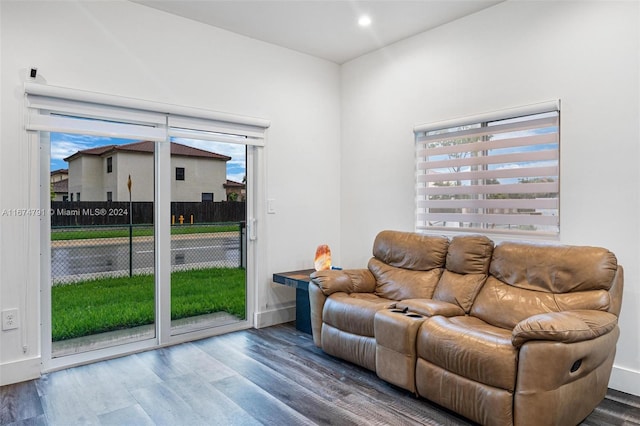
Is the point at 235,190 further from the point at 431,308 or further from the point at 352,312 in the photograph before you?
the point at 431,308

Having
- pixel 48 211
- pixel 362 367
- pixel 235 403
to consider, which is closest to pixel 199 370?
pixel 235 403

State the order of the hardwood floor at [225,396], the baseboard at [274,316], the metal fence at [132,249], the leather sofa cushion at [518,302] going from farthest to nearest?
the baseboard at [274,316], the metal fence at [132,249], the leather sofa cushion at [518,302], the hardwood floor at [225,396]

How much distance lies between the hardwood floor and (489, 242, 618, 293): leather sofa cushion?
0.77 meters

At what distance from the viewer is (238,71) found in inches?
156

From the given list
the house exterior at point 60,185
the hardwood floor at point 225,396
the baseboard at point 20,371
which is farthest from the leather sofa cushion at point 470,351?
the house exterior at point 60,185

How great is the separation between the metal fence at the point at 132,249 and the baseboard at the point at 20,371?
579 mm

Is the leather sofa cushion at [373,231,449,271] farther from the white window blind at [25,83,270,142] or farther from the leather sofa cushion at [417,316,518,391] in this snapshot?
the white window blind at [25,83,270,142]

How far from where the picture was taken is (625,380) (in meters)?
2.71

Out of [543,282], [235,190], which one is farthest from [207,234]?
[543,282]

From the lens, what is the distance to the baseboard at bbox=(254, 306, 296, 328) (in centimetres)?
411

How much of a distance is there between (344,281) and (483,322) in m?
1.13

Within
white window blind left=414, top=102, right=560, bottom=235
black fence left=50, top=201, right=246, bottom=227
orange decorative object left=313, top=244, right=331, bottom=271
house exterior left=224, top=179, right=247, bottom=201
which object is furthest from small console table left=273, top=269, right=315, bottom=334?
white window blind left=414, top=102, right=560, bottom=235

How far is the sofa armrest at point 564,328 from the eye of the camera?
6.53ft

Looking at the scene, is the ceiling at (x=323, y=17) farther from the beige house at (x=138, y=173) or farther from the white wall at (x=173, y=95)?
the beige house at (x=138, y=173)
